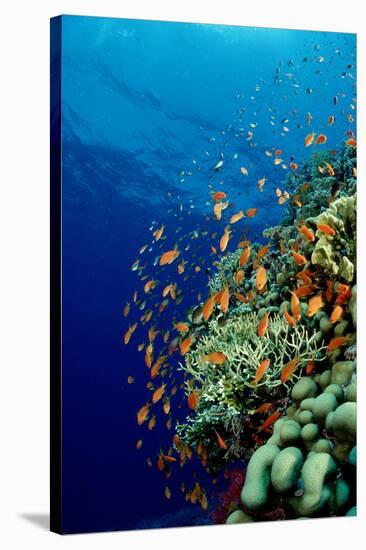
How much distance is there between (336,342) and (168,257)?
134 cm

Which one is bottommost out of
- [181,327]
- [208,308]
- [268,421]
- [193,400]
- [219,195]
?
[268,421]

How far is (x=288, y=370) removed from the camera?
7.70m

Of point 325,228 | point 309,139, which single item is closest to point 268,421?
point 325,228

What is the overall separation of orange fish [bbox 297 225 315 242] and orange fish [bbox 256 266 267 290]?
40cm

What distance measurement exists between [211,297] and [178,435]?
0.93 m

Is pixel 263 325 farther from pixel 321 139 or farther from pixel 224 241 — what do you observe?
pixel 321 139

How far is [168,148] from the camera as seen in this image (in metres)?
7.44

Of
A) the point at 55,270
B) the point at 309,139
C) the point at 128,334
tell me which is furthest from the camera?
the point at 309,139

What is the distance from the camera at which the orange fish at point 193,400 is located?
24.8 feet

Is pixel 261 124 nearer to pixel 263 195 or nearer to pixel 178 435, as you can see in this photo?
pixel 263 195

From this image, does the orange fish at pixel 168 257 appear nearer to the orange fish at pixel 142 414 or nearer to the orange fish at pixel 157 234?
the orange fish at pixel 157 234

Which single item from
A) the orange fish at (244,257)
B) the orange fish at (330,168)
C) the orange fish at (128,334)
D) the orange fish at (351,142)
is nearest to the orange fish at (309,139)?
the orange fish at (330,168)

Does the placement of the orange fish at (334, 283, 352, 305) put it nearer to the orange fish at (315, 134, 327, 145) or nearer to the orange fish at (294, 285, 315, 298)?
the orange fish at (294, 285, 315, 298)

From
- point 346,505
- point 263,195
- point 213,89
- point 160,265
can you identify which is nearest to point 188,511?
point 346,505
